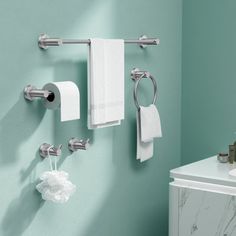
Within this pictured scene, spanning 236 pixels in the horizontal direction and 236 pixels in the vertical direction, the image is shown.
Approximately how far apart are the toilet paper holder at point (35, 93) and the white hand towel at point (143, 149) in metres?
0.58

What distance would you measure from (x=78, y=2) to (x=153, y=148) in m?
0.80

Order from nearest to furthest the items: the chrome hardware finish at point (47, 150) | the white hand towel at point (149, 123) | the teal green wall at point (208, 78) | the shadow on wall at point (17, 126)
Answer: the shadow on wall at point (17, 126)
the chrome hardware finish at point (47, 150)
the white hand towel at point (149, 123)
the teal green wall at point (208, 78)

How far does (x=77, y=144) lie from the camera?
1.80 metres

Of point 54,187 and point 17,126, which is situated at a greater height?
point 17,126

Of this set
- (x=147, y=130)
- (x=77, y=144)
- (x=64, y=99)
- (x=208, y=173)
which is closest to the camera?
(x=64, y=99)

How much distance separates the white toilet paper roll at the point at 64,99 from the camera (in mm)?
1594

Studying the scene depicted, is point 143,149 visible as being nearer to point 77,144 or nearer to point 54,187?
point 77,144

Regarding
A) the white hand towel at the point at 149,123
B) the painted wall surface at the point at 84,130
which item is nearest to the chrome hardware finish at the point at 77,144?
the painted wall surface at the point at 84,130

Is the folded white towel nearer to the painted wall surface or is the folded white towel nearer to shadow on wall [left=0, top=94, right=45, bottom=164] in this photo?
the painted wall surface

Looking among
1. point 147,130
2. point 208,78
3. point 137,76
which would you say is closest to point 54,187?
point 147,130

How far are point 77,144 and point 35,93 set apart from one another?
29cm

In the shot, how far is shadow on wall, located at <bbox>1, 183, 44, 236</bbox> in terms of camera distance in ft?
5.25

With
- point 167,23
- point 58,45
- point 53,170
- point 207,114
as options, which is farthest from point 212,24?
point 53,170

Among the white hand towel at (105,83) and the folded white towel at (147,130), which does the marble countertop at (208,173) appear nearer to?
the folded white towel at (147,130)
